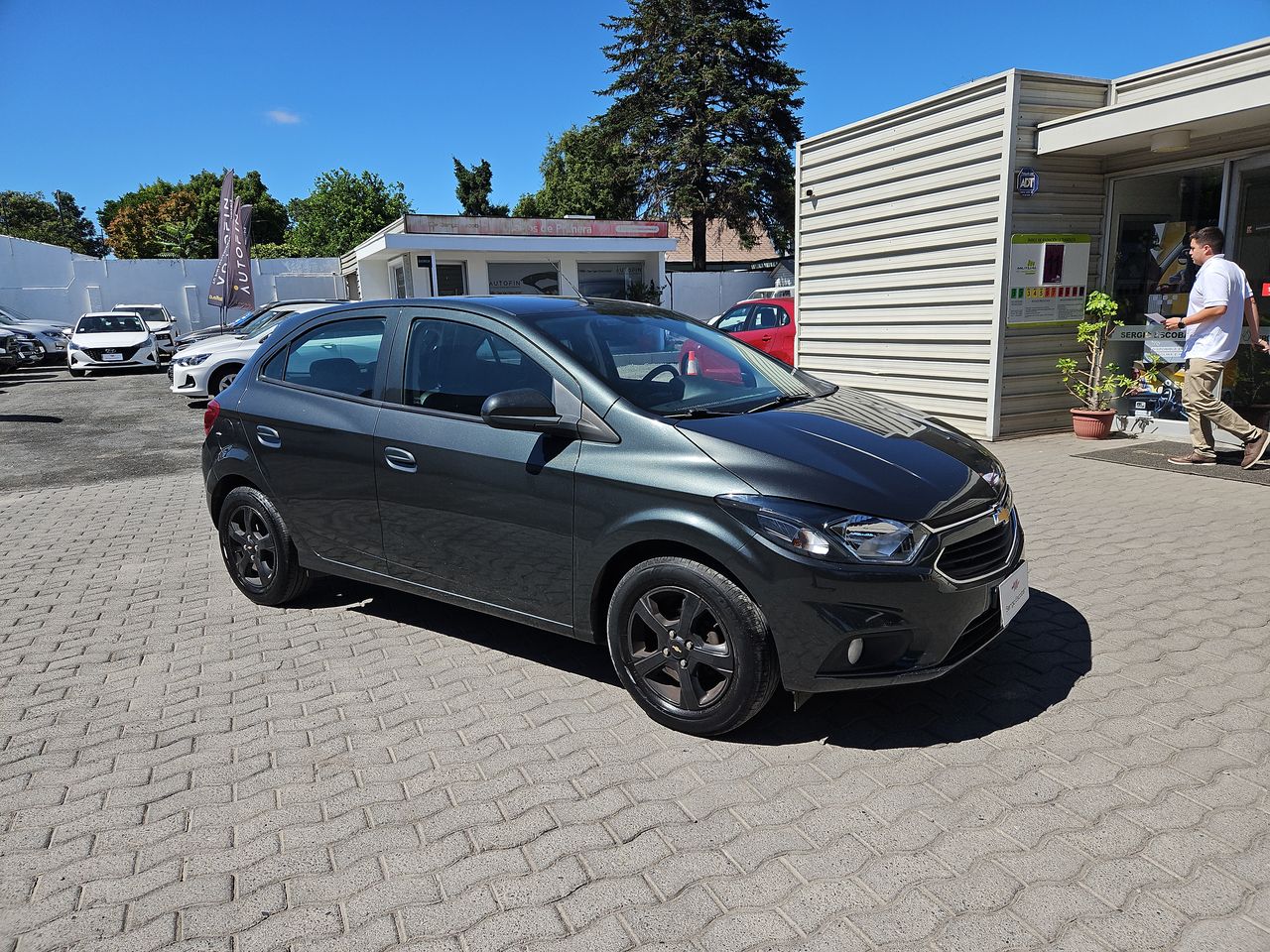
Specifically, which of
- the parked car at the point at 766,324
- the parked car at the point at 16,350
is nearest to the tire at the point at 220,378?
the parked car at the point at 766,324

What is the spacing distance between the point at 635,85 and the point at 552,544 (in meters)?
44.7

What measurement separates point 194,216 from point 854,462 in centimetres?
6975

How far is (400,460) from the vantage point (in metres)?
4.02

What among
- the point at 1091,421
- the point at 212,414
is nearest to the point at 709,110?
the point at 1091,421

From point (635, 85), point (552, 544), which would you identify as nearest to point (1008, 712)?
point (552, 544)

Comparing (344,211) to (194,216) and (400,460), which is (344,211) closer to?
(194,216)

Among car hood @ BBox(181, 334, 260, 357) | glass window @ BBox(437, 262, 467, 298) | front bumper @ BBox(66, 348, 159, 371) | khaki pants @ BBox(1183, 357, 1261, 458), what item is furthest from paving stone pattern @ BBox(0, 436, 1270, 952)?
glass window @ BBox(437, 262, 467, 298)

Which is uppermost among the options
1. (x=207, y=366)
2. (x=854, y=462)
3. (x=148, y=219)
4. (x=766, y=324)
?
(x=148, y=219)

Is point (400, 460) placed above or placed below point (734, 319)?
below

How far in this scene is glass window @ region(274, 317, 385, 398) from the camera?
14.2 feet

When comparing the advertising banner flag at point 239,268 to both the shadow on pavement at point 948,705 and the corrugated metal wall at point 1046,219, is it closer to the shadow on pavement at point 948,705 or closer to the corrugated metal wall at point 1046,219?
the corrugated metal wall at point 1046,219

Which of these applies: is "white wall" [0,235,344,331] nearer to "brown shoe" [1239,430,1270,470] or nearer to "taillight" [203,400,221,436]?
"taillight" [203,400,221,436]

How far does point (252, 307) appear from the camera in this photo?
26156 millimetres

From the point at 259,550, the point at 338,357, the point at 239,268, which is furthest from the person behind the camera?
the point at 239,268
